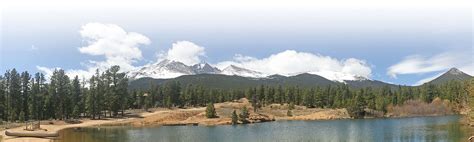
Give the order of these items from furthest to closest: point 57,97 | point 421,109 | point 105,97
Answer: point 421,109, point 105,97, point 57,97

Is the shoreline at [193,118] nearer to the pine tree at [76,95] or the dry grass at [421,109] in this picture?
the pine tree at [76,95]

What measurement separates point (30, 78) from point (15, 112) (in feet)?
44.9

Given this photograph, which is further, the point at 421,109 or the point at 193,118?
the point at 421,109

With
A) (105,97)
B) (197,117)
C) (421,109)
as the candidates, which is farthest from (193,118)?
(421,109)

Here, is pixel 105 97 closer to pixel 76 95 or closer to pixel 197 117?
pixel 76 95

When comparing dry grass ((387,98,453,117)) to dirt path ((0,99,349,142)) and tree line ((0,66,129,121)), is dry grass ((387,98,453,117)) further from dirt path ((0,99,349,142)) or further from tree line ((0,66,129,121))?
tree line ((0,66,129,121))

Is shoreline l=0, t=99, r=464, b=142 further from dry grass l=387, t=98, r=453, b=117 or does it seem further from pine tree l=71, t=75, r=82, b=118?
dry grass l=387, t=98, r=453, b=117

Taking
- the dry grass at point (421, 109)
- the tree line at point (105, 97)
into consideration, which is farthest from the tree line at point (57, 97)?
the dry grass at point (421, 109)

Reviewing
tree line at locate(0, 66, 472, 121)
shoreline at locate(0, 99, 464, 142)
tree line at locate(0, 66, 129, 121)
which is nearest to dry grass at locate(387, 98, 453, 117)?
tree line at locate(0, 66, 472, 121)

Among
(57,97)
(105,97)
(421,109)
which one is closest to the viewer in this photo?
(57,97)

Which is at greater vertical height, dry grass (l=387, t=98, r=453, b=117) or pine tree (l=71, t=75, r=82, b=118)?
pine tree (l=71, t=75, r=82, b=118)

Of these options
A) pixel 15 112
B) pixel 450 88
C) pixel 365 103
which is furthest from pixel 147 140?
pixel 450 88

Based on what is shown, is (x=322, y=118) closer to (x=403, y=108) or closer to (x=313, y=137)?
(x=403, y=108)

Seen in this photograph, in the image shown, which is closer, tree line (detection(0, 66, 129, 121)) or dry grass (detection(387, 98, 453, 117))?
tree line (detection(0, 66, 129, 121))
